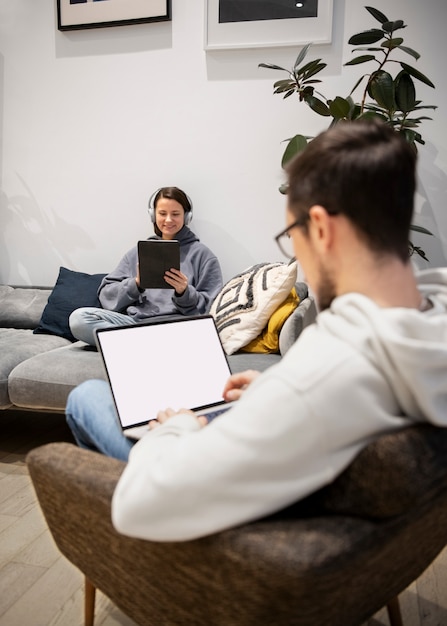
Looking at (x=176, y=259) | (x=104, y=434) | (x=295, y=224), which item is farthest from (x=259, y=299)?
(x=295, y=224)

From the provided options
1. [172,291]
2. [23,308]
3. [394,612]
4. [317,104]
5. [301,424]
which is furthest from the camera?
[23,308]

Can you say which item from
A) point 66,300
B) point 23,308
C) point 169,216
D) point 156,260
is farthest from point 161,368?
point 23,308

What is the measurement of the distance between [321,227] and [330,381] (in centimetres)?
23

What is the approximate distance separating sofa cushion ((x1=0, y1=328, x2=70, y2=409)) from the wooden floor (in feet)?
1.51

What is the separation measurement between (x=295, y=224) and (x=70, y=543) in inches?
28.8

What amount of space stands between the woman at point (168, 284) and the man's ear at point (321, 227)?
6.05 ft

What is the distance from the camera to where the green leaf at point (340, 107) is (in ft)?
8.04

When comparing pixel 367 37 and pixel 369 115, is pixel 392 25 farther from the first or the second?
pixel 369 115

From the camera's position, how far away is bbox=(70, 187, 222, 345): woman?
2686 mm

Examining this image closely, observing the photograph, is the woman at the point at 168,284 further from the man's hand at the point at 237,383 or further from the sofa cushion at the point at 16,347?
the man's hand at the point at 237,383

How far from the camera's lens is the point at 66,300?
10.3ft

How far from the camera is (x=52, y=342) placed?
2.90 meters

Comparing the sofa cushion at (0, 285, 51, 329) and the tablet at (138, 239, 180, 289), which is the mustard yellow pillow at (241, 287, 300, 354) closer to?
the tablet at (138, 239, 180, 289)

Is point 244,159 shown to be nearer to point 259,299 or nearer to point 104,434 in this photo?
point 259,299
